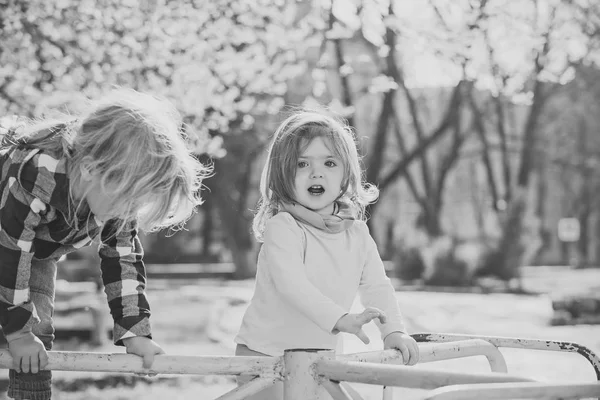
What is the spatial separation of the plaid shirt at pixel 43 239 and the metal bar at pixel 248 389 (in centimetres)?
49

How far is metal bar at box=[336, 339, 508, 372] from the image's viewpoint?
6.54ft

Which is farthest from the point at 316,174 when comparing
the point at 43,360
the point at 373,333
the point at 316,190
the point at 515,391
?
the point at 373,333

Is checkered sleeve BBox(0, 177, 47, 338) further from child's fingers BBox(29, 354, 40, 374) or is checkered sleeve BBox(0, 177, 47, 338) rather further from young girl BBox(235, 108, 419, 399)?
young girl BBox(235, 108, 419, 399)

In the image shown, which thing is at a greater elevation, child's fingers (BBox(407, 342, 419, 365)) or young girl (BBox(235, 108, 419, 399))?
young girl (BBox(235, 108, 419, 399))

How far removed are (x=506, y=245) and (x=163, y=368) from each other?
64.4 ft

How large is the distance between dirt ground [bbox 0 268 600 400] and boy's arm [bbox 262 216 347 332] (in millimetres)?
1377

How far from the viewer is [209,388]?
22.9 feet

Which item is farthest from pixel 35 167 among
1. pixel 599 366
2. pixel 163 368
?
pixel 599 366

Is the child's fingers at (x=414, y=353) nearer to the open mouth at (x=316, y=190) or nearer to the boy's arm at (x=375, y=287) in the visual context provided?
the boy's arm at (x=375, y=287)

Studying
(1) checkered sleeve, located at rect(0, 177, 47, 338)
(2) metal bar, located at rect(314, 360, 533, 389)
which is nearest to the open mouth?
(1) checkered sleeve, located at rect(0, 177, 47, 338)

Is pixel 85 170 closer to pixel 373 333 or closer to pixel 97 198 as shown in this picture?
pixel 97 198

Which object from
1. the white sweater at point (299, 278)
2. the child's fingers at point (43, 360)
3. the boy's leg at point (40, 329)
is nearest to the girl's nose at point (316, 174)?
the white sweater at point (299, 278)

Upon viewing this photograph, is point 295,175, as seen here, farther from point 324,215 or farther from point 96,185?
point 96,185

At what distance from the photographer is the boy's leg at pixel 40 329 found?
7.89 ft
